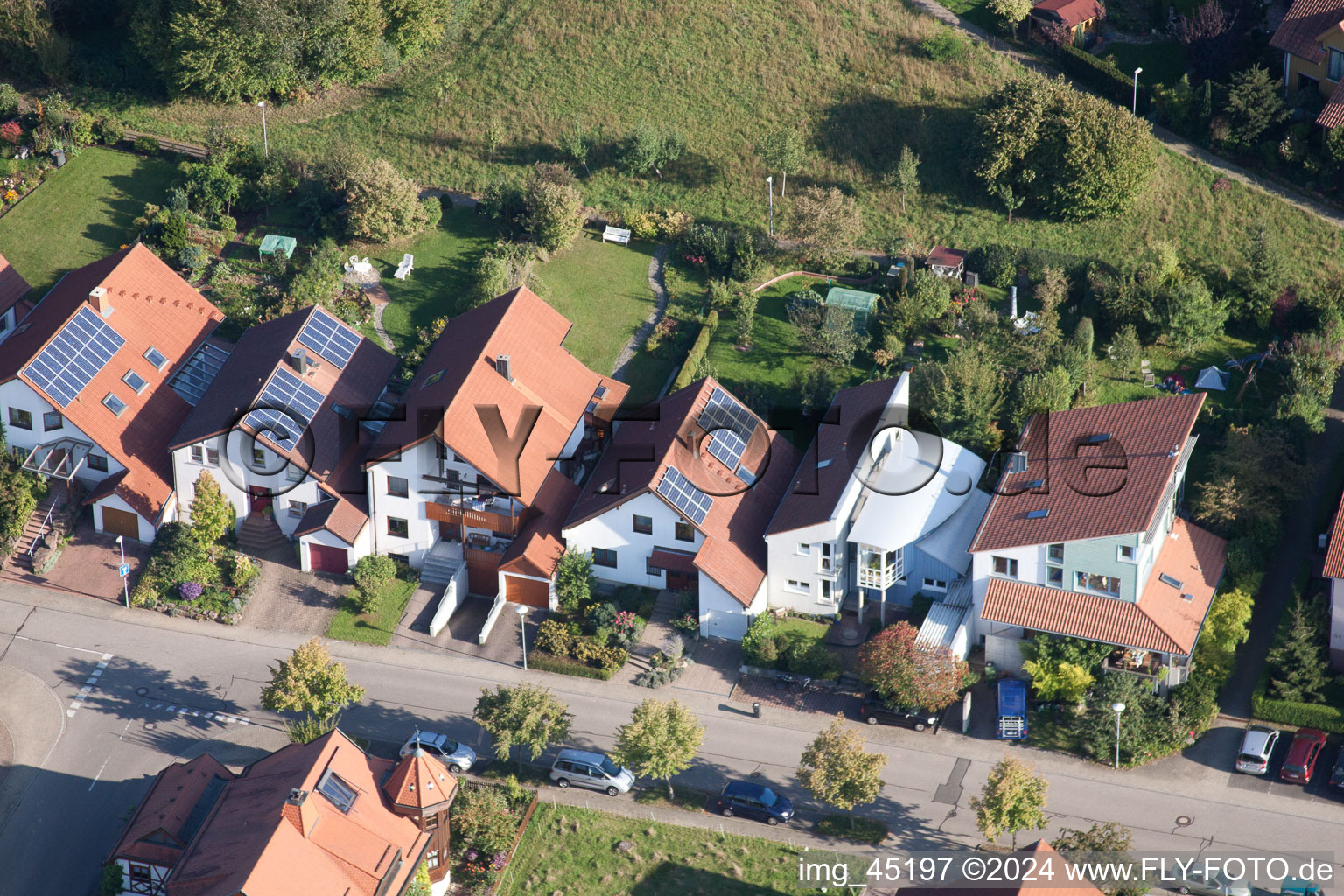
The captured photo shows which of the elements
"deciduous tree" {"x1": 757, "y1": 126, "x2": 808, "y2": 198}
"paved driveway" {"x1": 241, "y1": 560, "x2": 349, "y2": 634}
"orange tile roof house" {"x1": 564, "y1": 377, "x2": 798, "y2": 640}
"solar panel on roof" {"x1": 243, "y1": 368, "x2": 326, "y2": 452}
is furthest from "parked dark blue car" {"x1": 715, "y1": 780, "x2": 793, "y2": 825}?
"deciduous tree" {"x1": 757, "y1": 126, "x2": 808, "y2": 198}

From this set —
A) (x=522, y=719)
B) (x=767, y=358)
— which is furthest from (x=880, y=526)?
(x=522, y=719)

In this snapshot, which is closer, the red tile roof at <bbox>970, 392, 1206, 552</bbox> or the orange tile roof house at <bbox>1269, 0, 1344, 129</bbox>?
the red tile roof at <bbox>970, 392, 1206, 552</bbox>

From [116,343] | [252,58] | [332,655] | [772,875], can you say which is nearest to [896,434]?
[772,875]

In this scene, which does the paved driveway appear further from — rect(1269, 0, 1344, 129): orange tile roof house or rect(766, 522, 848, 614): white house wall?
rect(1269, 0, 1344, 129): orange tile roof house

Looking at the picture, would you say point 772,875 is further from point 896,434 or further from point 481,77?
point 481,77

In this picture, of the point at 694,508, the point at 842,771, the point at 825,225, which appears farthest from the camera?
the point at 825,225

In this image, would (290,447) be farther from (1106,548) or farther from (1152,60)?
(1152,60)

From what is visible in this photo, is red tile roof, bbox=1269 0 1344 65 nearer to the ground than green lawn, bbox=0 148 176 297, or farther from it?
farther from it

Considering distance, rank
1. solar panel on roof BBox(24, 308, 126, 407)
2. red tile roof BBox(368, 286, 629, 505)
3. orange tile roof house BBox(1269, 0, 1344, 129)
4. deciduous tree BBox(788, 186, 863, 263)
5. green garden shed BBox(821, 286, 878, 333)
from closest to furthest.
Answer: red tile roof BBox(368, 286, 629, 505)
solar panel on roof BBox(24, 308, 126, 407)
green garden shed BBox(821, 286, 878, 333)
deciduous tree BBox(788, 186, 863, 263)
orange tile roof house BBox(1269, 0, 1344, 129)
